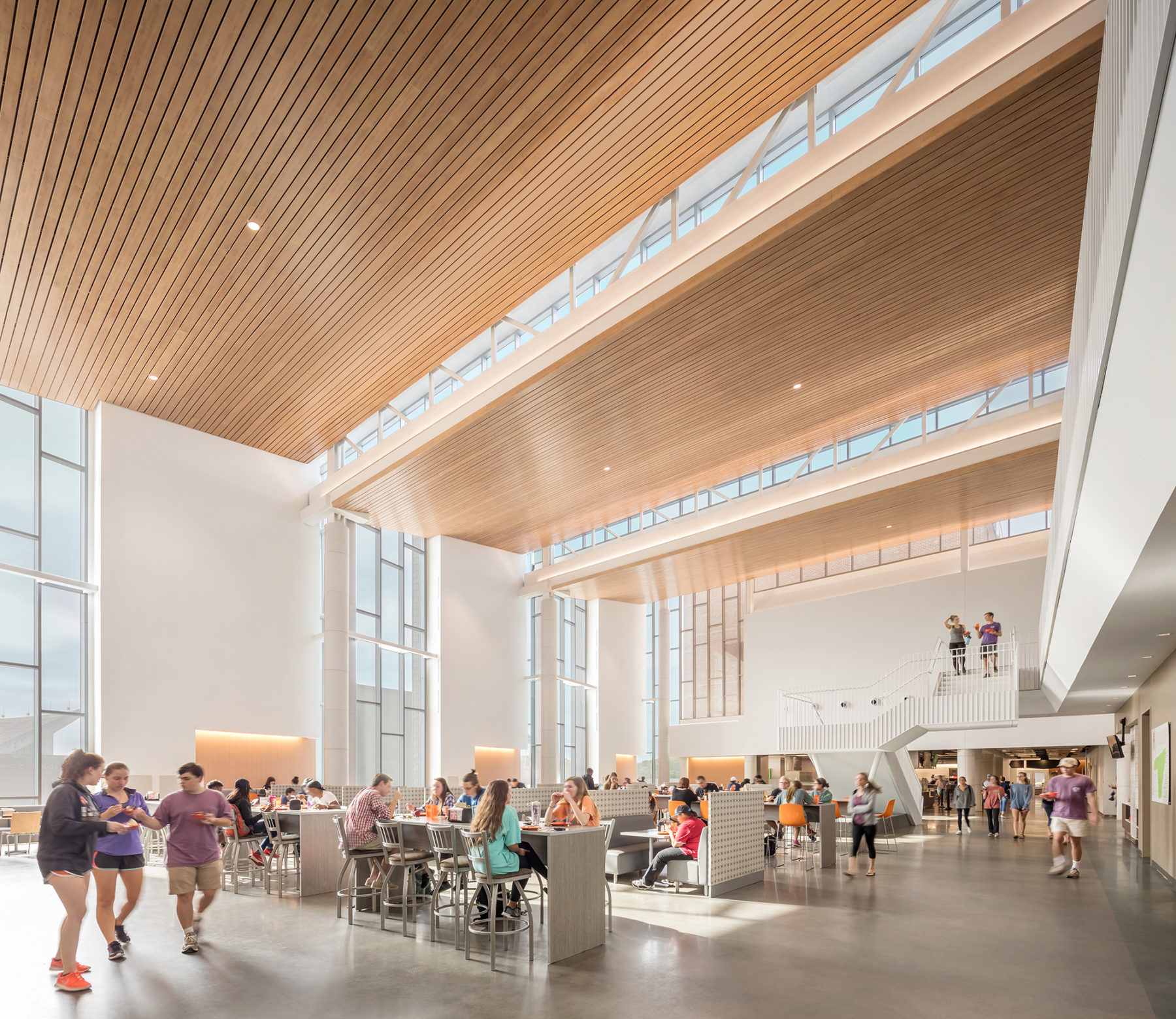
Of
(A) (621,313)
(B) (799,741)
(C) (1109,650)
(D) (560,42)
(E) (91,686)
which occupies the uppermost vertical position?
(D) (560,42)

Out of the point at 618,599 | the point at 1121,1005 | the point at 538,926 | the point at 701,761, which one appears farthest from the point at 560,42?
the point at 701,761

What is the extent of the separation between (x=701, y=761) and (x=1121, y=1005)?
2528cm

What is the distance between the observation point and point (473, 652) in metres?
22.7

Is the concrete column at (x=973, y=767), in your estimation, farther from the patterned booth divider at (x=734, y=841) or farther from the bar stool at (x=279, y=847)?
the bar stool at (x=279, y=847)

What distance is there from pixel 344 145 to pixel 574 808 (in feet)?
23.8

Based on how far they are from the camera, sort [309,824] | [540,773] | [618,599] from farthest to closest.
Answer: [618,599], [540,773], [309,824]

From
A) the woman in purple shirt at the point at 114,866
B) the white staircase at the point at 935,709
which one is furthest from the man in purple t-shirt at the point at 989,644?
the woman in purple shirt at the point at 114,866

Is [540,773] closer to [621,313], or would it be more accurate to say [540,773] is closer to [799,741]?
[799,741]

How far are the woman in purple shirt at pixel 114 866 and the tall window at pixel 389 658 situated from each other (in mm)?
12801

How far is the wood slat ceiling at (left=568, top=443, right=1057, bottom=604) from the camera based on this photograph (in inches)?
653

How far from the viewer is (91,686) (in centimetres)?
1454

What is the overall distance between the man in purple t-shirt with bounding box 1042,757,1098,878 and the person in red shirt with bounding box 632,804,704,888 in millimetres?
5117

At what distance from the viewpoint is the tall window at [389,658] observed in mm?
20109

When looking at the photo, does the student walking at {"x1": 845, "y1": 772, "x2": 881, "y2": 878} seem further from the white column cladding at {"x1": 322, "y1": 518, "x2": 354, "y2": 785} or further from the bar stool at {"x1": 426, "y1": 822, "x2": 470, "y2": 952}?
the white column cladding at {"x1": 322, "y1": 518, "x2": 354, "y2": 785}
